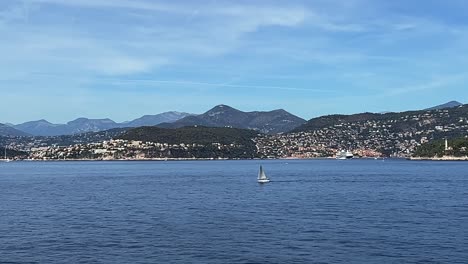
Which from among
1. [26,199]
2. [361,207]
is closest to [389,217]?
[361,207]

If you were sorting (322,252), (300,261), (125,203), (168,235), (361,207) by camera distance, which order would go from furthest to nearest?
(125,203) < (361,207) < (168,235) < (322,252) < (300,261)

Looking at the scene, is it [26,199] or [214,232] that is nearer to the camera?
[214,232]

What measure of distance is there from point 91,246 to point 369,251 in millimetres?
17193

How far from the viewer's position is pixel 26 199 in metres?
70.4

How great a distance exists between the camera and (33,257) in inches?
1340

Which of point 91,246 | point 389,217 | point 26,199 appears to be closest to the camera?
point 91,246

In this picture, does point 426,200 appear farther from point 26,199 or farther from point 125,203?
point 26,199

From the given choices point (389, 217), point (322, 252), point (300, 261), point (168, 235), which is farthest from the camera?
point (389, 217)

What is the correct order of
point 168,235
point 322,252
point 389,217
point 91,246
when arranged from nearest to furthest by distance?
point 322,252 → point 91,246 → point 168,235 → point 389,217

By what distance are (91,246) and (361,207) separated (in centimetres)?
2983

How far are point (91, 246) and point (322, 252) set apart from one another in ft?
47.4

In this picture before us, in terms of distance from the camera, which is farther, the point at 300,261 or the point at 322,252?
the point at 322,252

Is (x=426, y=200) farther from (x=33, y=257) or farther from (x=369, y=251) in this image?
(x=33, y=257)

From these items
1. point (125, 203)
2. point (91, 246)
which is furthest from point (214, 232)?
point (125, 203)
